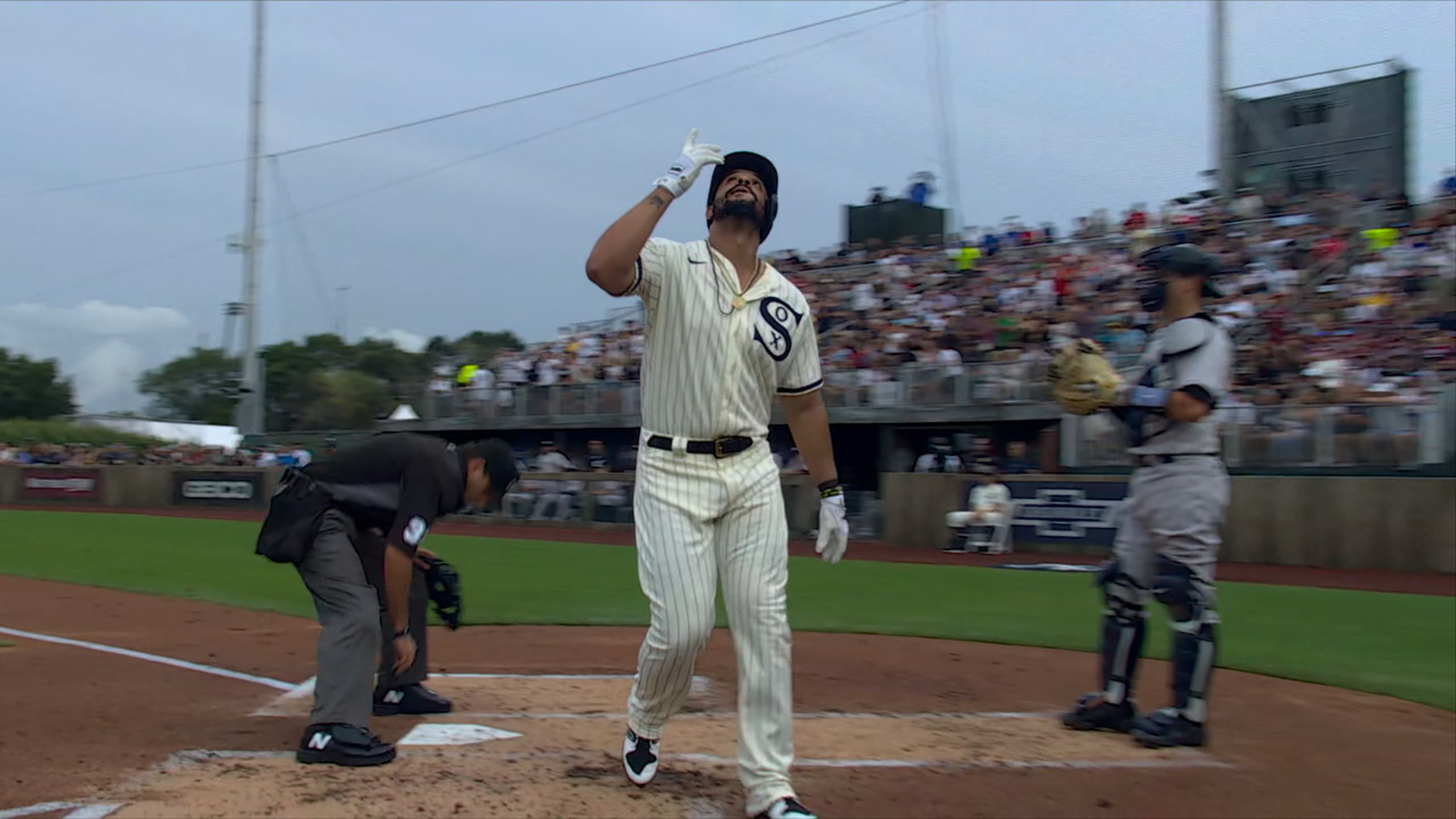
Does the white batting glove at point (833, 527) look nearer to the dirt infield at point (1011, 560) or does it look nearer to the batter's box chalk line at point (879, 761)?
the batter's box chalk line at point (879, 761)

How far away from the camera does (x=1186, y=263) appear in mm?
5434

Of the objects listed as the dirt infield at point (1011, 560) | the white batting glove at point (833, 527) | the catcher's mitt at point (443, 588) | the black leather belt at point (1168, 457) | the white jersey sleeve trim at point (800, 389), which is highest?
the white jersey sleeve trim at point (800, 389)

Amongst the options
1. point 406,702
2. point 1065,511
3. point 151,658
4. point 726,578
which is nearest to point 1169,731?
point 726,578

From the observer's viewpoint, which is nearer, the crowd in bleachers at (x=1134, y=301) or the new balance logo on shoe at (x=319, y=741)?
the new balance logo on shoe at (x=319, y=741)

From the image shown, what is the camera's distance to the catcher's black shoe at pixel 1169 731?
534cm

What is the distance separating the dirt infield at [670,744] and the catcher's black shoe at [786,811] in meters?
0.21

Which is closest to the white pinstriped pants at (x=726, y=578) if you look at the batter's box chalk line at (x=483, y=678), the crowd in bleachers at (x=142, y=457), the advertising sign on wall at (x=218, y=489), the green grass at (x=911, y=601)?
the batter's box chalk line at (x=483, y=678)

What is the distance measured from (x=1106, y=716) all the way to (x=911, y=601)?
584 centimetres

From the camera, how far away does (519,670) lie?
705 cm

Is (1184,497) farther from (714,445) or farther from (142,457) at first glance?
(142,457)

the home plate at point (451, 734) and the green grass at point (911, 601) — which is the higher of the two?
the home plate at point (451, 734)

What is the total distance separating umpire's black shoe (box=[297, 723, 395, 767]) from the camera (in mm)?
4559

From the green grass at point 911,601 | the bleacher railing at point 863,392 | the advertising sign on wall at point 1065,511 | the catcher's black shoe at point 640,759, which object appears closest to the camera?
the catcher's black shoe at point 640,759

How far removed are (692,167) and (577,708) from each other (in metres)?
2.94
